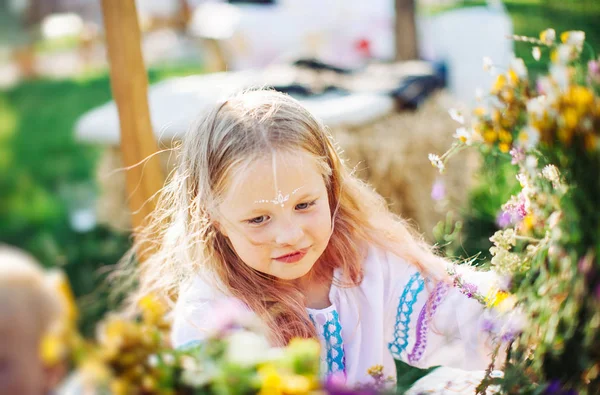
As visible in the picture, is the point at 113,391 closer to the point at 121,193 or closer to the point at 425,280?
the point at 425,280

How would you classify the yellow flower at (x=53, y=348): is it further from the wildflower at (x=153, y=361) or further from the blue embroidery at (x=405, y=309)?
the blue embroidery at (x=405, y=309)

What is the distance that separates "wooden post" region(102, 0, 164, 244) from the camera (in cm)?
201

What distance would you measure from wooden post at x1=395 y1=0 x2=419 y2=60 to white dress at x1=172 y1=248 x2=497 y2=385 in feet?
10.7

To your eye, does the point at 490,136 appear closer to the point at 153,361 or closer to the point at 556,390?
the point at 556,390

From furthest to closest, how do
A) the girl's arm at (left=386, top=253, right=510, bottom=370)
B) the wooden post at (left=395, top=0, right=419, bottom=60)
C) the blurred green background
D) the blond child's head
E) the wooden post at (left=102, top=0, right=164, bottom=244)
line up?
the wooden post at (left=395, top=0, right=419, bottom=60) → the blurred green background → the wooden post at (left=102, top=0, right=164, bottom=244) → the girl's arm at (left=386, top=253, right=510, bottom=370) → the blond child's head

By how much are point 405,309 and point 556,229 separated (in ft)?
2.33

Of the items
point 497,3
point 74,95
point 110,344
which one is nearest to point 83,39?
point 74,95

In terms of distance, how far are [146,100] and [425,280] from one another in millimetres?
1005

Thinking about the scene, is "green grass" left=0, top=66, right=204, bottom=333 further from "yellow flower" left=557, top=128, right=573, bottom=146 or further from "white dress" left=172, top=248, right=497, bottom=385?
"yellow flower" left=557, top=128, right=573, bottom=146

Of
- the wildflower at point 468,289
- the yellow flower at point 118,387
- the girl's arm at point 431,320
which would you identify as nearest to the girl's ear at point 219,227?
the girl's arm at point 431,320

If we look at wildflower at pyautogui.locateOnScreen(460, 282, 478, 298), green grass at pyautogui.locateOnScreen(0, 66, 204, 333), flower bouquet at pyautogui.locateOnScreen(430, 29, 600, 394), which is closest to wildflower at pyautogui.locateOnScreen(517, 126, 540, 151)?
flower bouquet at pyautogui.locateOnScreen(430, 29, 600, 394)

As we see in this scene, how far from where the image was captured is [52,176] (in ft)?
14.2

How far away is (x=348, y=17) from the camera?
599 cm

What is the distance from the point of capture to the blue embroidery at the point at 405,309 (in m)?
1.63
